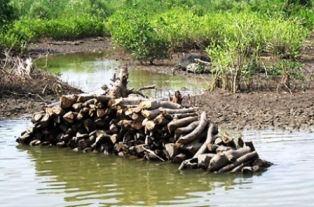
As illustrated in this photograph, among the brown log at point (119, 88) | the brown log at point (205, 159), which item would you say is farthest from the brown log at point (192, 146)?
the brown log at point (119, 88)

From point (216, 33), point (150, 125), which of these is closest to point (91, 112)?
point (150, 125)

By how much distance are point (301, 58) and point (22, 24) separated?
19.5 metres

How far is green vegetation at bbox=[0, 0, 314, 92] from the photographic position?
18.3 metres

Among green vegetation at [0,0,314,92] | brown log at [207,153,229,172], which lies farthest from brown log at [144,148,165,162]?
green vegetation at [0,0,314,92]

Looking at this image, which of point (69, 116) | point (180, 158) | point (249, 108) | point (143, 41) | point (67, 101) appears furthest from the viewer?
point (143, 41)

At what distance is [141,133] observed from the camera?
11.8 metres

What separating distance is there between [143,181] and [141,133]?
156cm

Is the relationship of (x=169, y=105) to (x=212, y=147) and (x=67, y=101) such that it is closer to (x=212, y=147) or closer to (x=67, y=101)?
(x=212, y=147)

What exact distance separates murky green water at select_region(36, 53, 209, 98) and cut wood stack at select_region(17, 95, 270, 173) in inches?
145

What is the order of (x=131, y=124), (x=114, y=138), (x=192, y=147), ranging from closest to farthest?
(x=192, y=147) → (x=131, y=124) → (x=114, y=138)

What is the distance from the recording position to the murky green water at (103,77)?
67.7ft

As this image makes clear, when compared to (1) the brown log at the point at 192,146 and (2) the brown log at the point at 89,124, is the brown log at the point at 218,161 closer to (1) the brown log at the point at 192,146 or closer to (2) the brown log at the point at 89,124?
(1) the brown log at the point at 192,146

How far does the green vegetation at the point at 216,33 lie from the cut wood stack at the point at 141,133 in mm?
6063

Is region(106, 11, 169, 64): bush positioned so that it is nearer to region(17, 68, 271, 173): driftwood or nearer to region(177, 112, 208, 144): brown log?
region(17, 68, 271, 173): driftwood
